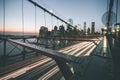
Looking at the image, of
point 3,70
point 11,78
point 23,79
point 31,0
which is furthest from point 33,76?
point 31,0

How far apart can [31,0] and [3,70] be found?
12.4 meters

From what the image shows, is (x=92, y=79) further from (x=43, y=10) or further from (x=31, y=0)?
(x=43, y=10)

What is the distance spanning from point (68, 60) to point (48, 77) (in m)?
4.10

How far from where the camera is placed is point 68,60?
4.32 feet

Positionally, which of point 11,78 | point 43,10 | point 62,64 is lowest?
point 11,78

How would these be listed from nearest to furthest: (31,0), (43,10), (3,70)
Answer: (3,70), (31,0), (43,10)

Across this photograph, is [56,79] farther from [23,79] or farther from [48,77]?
[23,79]

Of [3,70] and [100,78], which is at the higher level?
[100,78]

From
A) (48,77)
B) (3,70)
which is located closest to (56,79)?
(48,77)

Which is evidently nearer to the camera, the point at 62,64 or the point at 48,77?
the point at 62,64

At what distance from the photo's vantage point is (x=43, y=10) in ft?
71.2

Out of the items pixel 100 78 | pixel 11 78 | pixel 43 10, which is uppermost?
pixel 43 10

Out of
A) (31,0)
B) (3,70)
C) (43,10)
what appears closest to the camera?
(3,70)

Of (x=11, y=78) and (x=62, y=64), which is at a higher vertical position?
(x=62, y=64)
